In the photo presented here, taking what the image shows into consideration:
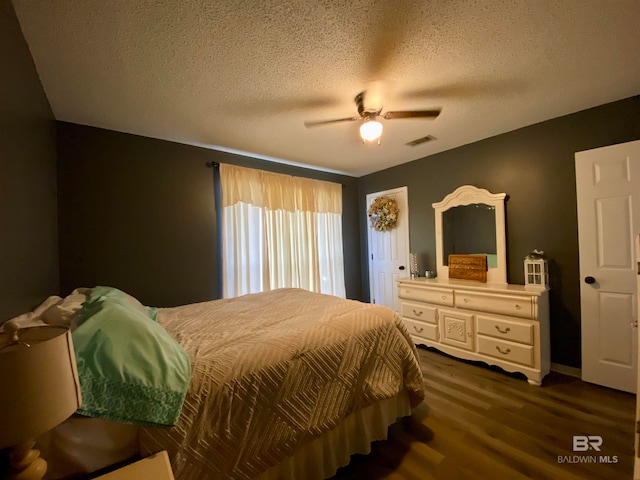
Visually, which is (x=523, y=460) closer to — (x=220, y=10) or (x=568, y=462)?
(x=568, y=462)

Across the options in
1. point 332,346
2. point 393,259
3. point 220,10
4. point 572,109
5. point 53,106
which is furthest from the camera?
point 393,259

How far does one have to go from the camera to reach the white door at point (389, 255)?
12.5 ft

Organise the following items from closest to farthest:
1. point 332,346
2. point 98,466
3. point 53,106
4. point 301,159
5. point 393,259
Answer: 1. point 98,466
2. point 332,346
3. point 53,106
4. point 301,159
5. point 393,259

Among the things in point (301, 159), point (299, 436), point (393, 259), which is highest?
point (301, 159)

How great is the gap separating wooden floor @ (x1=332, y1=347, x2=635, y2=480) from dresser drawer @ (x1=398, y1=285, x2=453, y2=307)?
0.79m

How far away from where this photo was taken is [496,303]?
96.5 inches

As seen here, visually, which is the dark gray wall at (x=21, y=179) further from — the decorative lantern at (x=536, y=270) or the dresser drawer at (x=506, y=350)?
the decorative lantern at (x=536, y=270)

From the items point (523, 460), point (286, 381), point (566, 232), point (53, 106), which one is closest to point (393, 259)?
point (566, 232)

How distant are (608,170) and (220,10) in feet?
10.4

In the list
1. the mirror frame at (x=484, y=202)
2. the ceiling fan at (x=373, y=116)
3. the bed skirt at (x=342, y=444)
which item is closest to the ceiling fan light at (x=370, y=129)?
the ceiling fan at (x=373, y=116)

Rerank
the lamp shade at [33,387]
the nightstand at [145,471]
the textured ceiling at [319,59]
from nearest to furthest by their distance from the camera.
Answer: the lamp shade at [33,387] < the nightstand at [145,471] < the textured ceiling at [319,59]

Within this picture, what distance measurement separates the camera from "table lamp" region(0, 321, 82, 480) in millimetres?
566

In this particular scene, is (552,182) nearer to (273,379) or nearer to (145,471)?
(273,379)

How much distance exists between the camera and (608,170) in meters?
2.17
